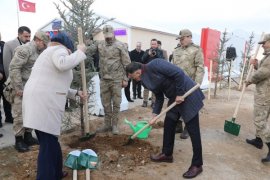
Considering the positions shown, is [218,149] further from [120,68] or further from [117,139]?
[120,68]

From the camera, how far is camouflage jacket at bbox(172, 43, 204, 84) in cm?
535

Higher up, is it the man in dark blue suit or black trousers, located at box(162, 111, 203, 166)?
the man in dark blue suit

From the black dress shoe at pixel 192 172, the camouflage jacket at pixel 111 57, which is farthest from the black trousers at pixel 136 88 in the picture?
the black dress shoe at pixel 192 172

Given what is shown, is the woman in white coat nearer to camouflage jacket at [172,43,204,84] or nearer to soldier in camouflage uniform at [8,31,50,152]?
soldier in camouflage uniform at [8,31,50,152]

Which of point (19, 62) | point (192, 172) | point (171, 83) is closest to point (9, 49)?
point (19, 62)

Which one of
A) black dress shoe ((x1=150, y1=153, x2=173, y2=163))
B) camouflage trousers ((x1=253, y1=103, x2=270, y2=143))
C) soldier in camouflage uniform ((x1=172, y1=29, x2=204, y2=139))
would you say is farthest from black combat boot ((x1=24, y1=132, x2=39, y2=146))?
camouflage trousers ((x1=253, y1=103, x2=270, y2=143))

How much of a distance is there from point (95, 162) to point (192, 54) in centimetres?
296

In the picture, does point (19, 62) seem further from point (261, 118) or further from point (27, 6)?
point (27, 6)

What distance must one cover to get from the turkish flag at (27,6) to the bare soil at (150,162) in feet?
24.1

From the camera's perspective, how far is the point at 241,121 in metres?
7.17

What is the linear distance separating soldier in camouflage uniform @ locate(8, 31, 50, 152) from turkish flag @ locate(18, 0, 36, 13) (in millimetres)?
7265

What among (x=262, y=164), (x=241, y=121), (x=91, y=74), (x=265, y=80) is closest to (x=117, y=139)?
(x=91, y=74)

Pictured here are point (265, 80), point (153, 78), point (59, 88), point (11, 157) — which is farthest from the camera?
point (265, 80)

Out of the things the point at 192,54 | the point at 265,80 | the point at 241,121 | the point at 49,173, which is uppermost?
the point at 192,54
